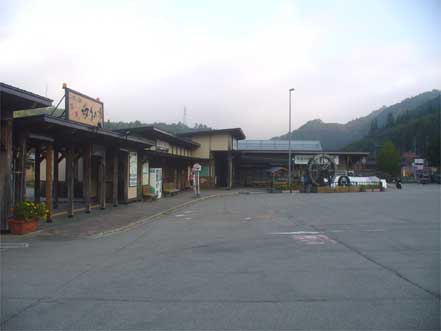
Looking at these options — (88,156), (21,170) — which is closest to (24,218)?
(21,170)

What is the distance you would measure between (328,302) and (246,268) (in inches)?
93.5

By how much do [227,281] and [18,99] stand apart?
787 centimetres

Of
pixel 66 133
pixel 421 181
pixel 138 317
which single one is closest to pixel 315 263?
pixel 138 317

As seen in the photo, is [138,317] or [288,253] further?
[288,253]

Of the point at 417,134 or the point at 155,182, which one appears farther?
the point at 417,134

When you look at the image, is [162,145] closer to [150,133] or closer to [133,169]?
[150,133]

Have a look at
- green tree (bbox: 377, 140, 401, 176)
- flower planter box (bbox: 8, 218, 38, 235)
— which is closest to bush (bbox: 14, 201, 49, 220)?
flower planter box (bbox: 8, 218, 38, 235)

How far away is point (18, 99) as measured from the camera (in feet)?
37.2

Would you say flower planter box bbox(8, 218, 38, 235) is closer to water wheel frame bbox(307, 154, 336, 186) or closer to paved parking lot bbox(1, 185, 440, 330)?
paved parking lot bbox(1, 185, 440, 330)

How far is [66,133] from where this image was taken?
15.5 metres

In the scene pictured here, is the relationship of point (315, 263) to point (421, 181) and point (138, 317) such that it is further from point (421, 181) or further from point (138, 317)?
point (421, 181)

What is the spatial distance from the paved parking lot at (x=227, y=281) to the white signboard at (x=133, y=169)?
1140 centimetres

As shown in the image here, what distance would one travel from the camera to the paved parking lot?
514 cm

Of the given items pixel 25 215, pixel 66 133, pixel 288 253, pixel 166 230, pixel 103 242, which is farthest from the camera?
pixel 66 133
